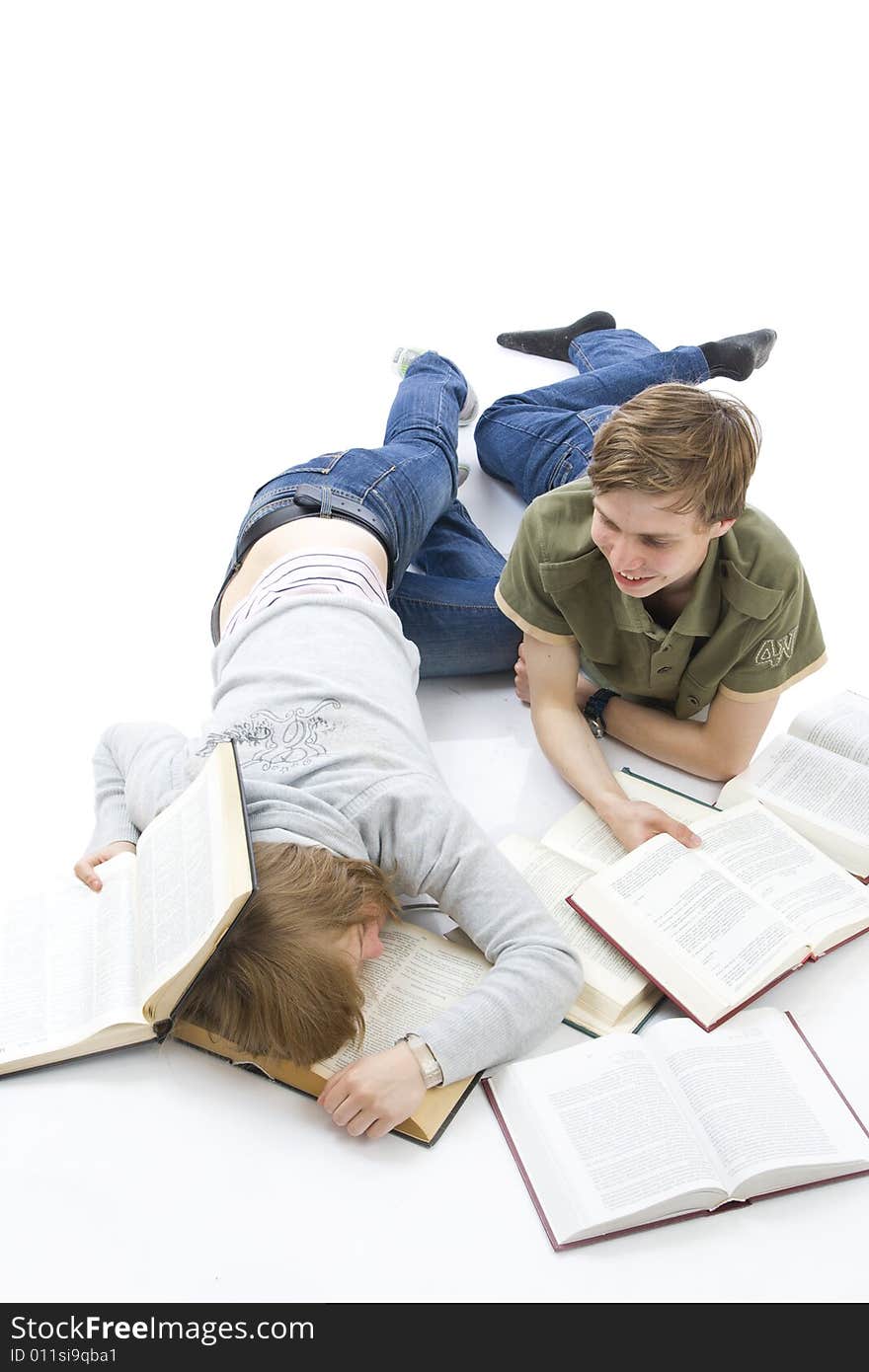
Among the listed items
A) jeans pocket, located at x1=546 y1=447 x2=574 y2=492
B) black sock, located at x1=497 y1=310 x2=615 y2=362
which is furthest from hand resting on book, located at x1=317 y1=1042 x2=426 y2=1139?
black sock, located at x1=497 y1=310 x2=615 y2=362

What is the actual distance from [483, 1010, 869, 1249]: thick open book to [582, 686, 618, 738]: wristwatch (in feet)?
2.22

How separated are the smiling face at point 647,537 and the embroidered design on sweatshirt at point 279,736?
463 mm

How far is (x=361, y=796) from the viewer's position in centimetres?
146

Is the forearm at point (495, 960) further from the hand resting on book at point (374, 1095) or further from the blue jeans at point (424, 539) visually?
the blue jeans at point (424, 539)

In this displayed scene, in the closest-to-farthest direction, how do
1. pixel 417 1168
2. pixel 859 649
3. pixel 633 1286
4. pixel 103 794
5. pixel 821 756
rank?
1. pixel 633 1286
2. pixel 417 1168
3. pixel 103 794
4. pixel 821 756
5. pixel 859 649

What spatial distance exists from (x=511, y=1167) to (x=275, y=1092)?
323 millimetres

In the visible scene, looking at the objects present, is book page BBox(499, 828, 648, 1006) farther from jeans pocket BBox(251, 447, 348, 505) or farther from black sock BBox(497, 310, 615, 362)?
black sock BBox(497, 310, 615, 362)

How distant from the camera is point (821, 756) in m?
1.85

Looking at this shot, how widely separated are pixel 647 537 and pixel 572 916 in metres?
0.58

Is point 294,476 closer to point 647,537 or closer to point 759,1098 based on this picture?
point 647,537

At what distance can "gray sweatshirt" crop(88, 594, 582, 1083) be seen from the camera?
141 centimetres

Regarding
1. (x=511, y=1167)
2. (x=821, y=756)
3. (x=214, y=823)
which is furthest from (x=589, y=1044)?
(x=821, y=756)

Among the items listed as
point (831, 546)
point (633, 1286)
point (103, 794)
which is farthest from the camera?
point (831, 546)

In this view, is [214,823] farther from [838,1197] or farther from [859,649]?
[859,649]
